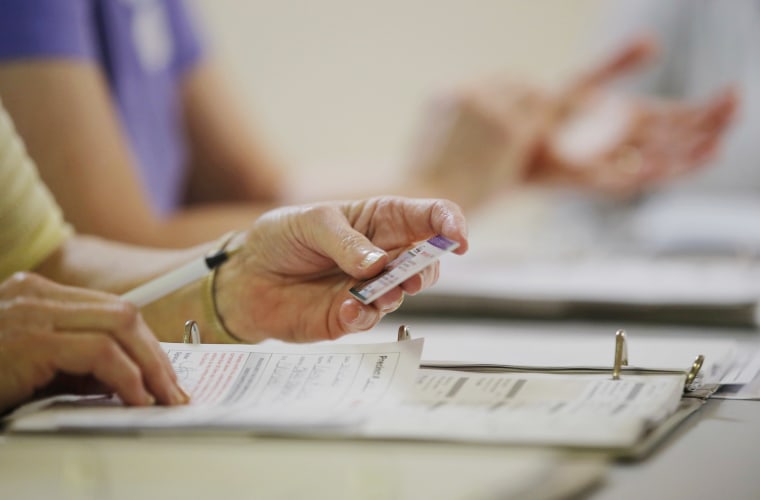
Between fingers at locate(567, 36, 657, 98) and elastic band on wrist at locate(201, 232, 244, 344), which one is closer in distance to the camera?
elastic band on wrist at locate(201, 232, 244, 344)

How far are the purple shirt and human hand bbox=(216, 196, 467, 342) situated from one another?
1.04 feet

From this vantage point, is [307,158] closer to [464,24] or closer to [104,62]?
[464,24]

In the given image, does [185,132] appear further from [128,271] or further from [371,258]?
[371,258]

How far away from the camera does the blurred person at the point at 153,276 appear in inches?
19.1

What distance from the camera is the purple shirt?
2.50 ft

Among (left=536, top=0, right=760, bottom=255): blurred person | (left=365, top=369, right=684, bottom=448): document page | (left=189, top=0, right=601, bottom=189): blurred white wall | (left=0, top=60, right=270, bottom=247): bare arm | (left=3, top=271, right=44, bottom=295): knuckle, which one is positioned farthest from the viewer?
(left=189, top=0, right=601, bottom=189): blurred white wall

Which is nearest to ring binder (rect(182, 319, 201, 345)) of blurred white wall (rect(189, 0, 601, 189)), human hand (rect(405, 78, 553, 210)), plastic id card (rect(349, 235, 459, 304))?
plastic id card (rect(349, 235, 459, 304))

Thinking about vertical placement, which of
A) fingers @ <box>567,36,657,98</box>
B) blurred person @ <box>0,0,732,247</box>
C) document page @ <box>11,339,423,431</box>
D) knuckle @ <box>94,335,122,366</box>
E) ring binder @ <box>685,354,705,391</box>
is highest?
fingers @ <box>567,36,657,98</box>

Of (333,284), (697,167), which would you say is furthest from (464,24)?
Answer: (333,284)

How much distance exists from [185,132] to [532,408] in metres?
0.98

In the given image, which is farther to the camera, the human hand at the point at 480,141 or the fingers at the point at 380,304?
the human hand at the point at 480,141

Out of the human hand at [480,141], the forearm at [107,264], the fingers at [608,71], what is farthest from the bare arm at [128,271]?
the fingers at [608,71]

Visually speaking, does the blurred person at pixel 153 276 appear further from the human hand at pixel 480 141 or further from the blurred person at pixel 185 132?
the human hand at pixel 480 141

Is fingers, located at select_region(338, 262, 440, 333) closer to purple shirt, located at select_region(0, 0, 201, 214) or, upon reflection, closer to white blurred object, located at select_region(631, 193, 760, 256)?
purple shirt, located at select_region(0, 0, 201, 214)
